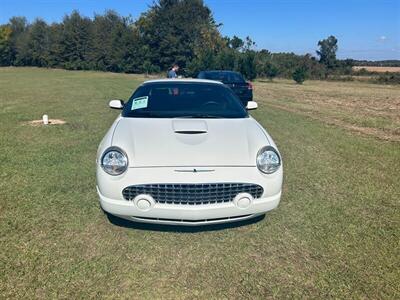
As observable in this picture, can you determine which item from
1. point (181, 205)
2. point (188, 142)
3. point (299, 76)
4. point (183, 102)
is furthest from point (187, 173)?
Result: point (299, 76)

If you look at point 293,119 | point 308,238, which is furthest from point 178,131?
point 293,119

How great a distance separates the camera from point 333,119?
11648 mm

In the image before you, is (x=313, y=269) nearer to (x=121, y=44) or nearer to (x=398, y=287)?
(x=398, y=287)

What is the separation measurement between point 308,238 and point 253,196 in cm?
81

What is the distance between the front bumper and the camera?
118 inches

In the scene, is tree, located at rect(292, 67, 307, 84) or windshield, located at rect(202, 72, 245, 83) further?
tree, located at rect(292, 67, 307, 84)

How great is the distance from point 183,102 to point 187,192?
64.1 inches

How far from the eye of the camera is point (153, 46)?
6138 cm

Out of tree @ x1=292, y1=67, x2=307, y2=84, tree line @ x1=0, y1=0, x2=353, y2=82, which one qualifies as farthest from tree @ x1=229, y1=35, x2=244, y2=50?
tree @ x1=292, y1=67, x2=307, y2=84

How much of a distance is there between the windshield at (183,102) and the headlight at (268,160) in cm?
90

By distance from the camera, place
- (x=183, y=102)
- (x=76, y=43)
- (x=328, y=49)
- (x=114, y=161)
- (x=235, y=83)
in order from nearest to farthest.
Answer: (x=114, y=161) → (x=183, y=102) → (x=235, y=83) → (x=76, y=43) → (x=328, y=49)

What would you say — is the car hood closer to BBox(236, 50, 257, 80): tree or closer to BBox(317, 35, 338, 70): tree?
BBox(236, 50, 257, 80): tree

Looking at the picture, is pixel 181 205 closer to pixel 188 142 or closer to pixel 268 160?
pixel 188 142

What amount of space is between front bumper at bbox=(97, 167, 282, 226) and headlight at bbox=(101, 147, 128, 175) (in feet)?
0.18
